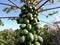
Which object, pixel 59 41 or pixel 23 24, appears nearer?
pixel 23 24

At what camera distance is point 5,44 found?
16.1 ft

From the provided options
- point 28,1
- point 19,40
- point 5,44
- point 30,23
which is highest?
point 28,1

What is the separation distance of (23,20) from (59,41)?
A: 53.4 ft

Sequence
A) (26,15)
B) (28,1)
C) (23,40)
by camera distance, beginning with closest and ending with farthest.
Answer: (23,40) → (26,15) → (28,1)

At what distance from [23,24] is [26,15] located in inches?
9.7

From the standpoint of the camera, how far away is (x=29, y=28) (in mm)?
4234

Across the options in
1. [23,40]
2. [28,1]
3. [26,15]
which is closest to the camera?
[23,40]

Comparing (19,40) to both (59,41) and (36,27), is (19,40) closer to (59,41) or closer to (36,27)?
(36,27)

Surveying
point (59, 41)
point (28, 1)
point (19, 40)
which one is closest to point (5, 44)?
point (19, 40)

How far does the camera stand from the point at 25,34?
166 inches

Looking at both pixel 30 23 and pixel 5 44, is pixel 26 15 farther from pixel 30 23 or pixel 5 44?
pixel 5 44

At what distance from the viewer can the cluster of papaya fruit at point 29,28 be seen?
4188 mm

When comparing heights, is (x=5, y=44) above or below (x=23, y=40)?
Result: below

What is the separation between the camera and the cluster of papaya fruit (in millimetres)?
4188
